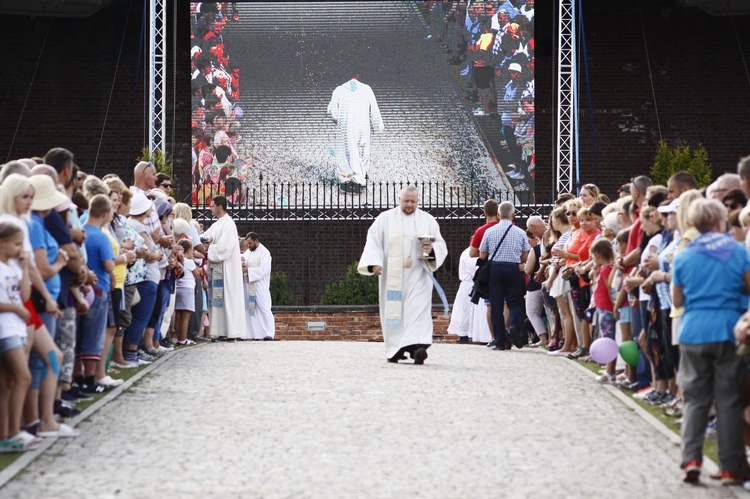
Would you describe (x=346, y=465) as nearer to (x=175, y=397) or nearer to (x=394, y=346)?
(x=175, y=397)

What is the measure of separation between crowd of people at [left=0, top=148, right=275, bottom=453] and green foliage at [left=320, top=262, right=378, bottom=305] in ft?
24.2

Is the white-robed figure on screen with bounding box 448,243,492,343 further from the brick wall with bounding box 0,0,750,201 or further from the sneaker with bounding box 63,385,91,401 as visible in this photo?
the brick wall with bounding box 0,0,750,201

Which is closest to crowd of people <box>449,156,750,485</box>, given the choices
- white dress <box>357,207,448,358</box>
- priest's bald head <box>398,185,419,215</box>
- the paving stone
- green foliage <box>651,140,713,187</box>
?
the paving stone

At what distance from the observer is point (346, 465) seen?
7410mm

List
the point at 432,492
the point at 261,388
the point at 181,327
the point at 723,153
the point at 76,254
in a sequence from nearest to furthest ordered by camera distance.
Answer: the point at 432,492 < the point at 76,254 < the point at 261,388 < the point at 181,327 < the point at 723,153

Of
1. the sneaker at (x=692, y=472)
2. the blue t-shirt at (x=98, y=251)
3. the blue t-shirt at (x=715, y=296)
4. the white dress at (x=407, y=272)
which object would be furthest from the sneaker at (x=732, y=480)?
the white dress at (x=407, y=272)

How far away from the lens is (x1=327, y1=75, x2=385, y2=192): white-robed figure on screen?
1077 inches

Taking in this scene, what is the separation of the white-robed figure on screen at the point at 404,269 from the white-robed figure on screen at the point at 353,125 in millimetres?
12918

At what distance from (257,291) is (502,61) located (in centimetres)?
953

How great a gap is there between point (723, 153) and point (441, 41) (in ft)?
22.9

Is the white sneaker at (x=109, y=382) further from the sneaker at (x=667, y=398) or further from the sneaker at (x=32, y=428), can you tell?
the sneaker at (x=667, y=398)

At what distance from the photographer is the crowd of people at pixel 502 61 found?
2719 centimetres

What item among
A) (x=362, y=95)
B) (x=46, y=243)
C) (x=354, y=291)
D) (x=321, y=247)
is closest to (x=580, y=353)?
(x=46, y=243)

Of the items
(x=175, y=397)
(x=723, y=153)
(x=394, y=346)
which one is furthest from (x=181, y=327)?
(x=723, y=153)
